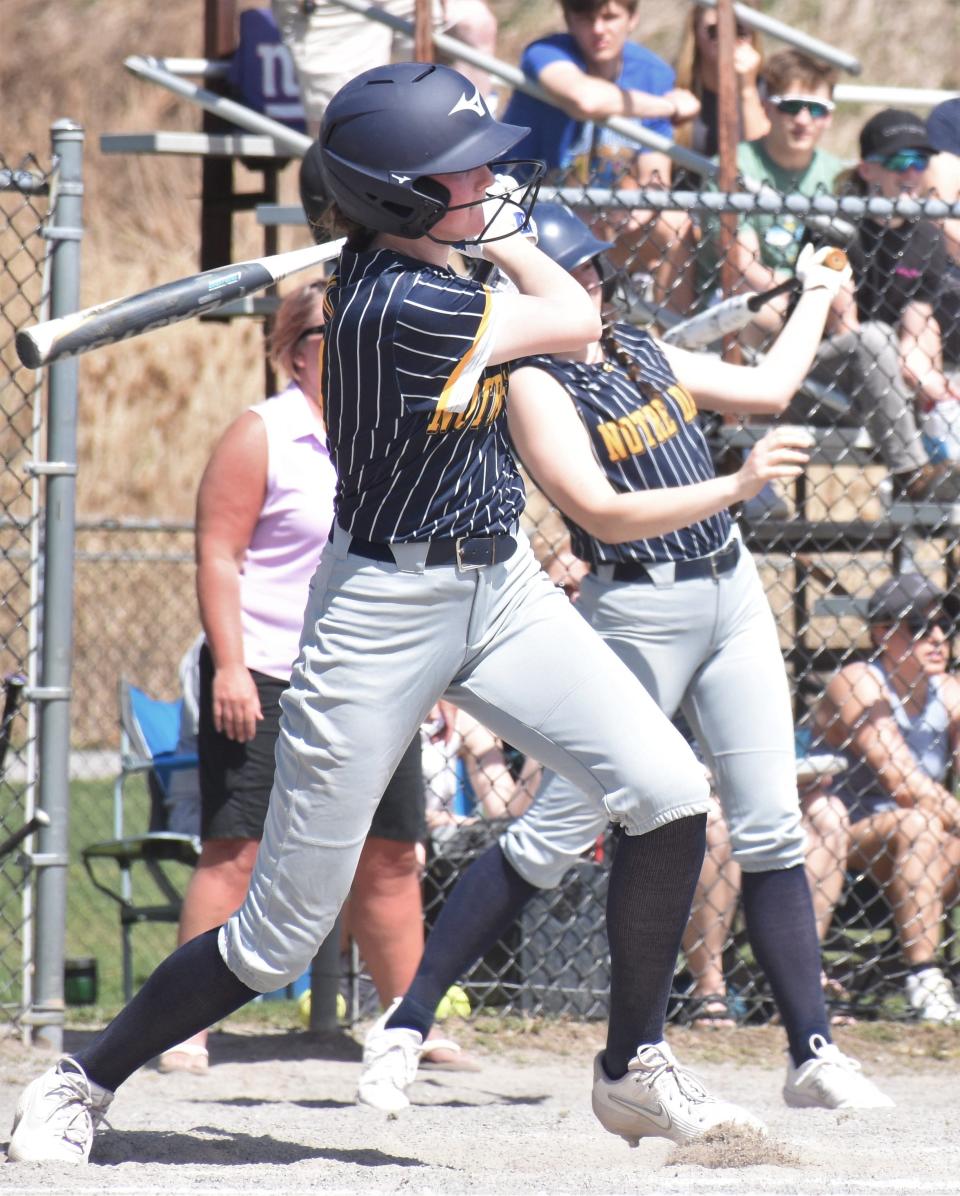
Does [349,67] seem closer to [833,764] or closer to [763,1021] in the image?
[833,764]

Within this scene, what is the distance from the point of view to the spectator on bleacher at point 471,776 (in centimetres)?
532

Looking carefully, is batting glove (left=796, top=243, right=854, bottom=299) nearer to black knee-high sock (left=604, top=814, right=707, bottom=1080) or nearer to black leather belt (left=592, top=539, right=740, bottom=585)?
black leather belt (left=592, top=539, right=740, bottom=585)

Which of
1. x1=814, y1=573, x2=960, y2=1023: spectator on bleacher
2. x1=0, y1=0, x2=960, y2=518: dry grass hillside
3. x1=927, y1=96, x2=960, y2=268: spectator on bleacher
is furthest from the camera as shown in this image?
x1=0, y1=0, x2=960, y2=518: dry grass hillside

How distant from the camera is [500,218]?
3.23 m

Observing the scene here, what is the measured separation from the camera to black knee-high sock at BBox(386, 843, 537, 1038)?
13.4 ft

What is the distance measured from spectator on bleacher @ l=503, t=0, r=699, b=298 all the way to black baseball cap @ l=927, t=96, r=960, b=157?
900 millimetres

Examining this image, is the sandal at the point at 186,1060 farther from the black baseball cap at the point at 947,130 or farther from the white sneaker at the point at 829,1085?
the black baseball cap at the point at 947,130

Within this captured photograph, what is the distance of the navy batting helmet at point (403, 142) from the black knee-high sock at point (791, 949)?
5.76 feet

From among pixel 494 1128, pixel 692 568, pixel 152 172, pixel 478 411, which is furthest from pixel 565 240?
pixel 152 172

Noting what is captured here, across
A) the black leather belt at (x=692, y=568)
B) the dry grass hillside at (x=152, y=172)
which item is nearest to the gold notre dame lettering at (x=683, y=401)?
the black leather belt at (x=692, y=568)

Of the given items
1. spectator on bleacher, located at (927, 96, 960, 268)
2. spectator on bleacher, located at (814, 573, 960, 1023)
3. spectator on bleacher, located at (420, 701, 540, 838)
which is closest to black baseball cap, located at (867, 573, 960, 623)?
spectator on bleacher, located at (814, 573, 960, 1023)

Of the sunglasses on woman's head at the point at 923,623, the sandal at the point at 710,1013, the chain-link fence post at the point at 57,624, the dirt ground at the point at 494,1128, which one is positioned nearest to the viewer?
the dirt ground at the point at 494,1128

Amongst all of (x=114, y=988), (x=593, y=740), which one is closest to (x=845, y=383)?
(x=593, y=740)

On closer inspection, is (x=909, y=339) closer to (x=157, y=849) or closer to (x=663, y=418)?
(x=663, y=418)
